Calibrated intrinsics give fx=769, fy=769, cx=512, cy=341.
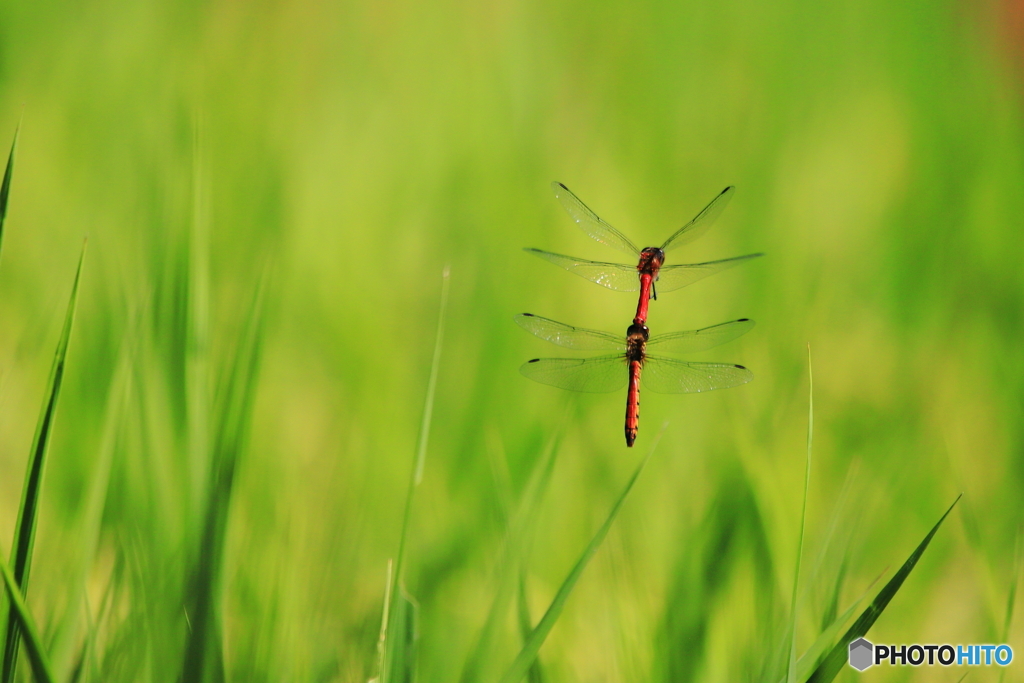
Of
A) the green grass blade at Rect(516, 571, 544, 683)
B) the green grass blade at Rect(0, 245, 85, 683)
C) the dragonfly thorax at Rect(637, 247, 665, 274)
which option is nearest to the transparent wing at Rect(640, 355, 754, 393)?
the dragonfly thorax at Rect(637, 247, 665, 274)

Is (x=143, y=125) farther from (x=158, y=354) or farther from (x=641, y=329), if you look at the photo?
(x=641, y=329)

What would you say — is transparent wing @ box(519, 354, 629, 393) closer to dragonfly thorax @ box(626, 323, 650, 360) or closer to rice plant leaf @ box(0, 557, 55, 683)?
dragonfly thorax @ box(626, 323, 650, 360)

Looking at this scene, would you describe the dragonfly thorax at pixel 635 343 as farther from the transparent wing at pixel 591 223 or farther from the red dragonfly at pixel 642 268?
the transparent wing at pixel 591 223

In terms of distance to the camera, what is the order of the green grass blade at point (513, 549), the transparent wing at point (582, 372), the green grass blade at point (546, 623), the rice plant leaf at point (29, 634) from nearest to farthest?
the rice plant leaf at point (29, 634)
the green grass blade at point (546, 623)
the green grass blade at point (513, 549)
the transparent wing at point (582, 372)

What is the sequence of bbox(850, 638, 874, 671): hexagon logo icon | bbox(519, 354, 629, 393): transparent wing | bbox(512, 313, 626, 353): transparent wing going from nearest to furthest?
bbox(850, 638, 874, 671): hexagon logo icon < bbox(519, 354, 629, 393): transparent wing < bbox(512, 313, 626, 353): transparent wing

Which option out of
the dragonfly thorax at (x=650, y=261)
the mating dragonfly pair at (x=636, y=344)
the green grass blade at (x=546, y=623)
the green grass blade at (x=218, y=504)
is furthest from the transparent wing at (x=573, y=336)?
the green grass blade at (x=546, y=623)

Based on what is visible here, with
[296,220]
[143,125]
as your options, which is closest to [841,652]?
[296,220]

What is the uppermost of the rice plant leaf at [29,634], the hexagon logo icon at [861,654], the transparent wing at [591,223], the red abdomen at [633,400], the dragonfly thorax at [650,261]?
the transparent wing at [591,223]
